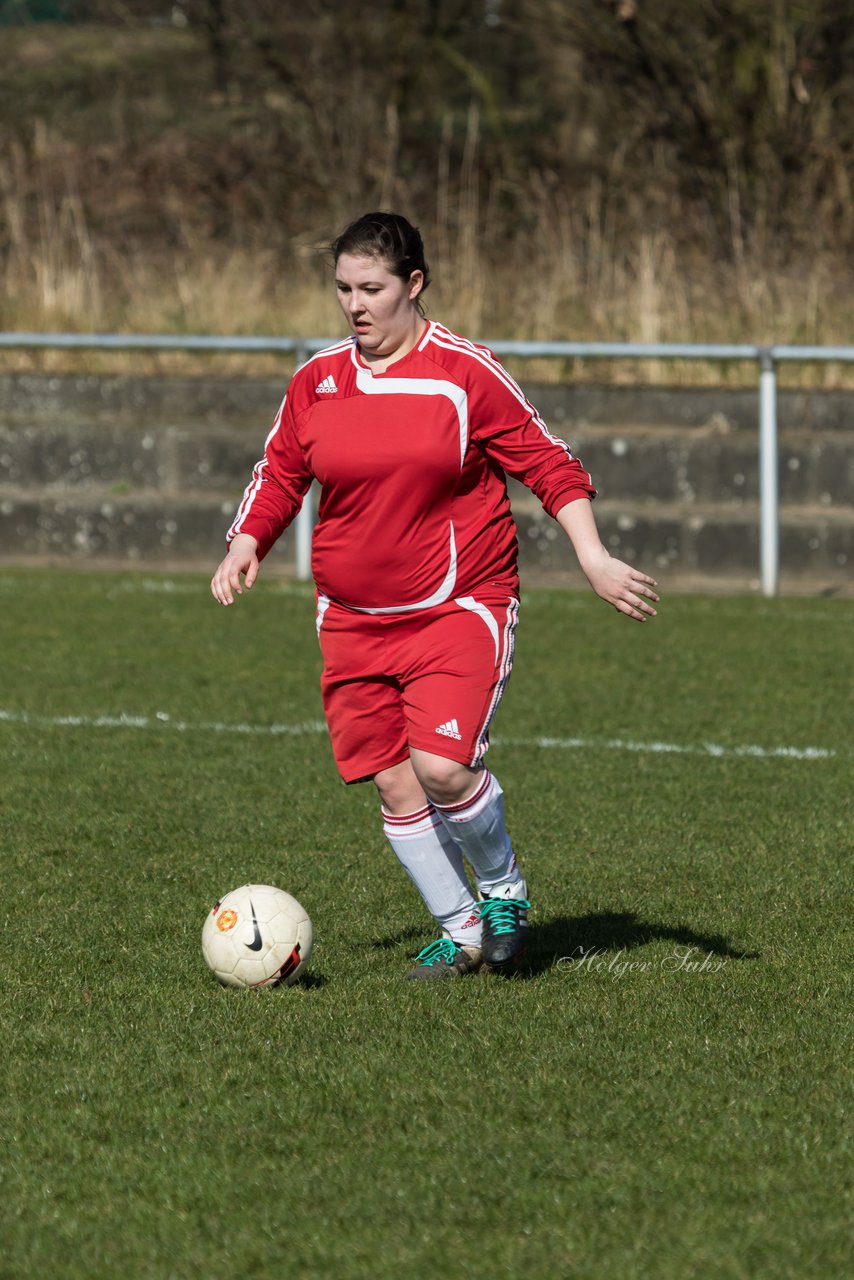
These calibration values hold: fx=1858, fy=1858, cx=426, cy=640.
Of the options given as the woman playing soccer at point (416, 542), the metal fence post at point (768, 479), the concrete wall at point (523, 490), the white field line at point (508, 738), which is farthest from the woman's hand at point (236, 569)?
the concrete wall at point (523, 490)

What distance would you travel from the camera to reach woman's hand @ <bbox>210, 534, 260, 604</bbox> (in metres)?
4.40

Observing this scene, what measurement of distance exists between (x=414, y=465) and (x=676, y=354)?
7.87 metres

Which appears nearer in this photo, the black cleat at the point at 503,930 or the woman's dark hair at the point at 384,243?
the woman's dark hair at the point at 384,243

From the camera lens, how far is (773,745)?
7.53 m

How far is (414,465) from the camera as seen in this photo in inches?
172

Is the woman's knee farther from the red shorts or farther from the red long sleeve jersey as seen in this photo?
the red long sleeve jersey

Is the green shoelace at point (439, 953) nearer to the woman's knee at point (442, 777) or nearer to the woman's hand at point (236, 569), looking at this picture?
the woman's knee at point (442, 777)

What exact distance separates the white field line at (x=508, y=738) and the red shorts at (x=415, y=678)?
2.95 m

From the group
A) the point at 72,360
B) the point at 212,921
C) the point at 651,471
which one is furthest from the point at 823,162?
the point at 212,921

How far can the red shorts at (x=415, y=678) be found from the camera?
4.43 meters

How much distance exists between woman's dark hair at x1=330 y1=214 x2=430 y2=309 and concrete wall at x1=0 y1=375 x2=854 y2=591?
793 cm

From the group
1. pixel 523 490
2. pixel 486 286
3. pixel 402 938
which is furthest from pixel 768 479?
pixel 402 938

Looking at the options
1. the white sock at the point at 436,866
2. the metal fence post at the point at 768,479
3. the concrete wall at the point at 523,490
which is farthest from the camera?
the concrete wall at the point at 523,490

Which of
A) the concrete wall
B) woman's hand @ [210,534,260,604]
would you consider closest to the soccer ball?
woman's hand @ [210,534,260,604]
